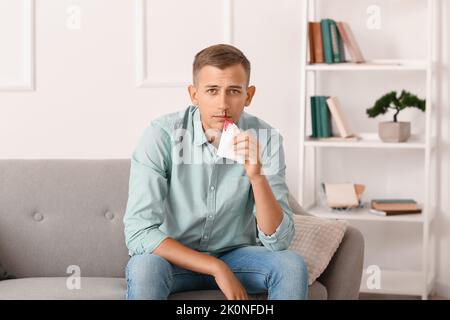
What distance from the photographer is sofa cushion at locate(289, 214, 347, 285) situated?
104 inches

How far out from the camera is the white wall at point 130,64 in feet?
12.6

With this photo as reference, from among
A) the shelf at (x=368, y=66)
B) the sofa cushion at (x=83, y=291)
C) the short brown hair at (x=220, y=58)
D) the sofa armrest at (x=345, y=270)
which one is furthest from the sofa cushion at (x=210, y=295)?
the shelf at (x=368, y=66)

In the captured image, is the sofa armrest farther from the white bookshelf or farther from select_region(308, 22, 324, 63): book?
select_region(308, 22, 324, 63): book

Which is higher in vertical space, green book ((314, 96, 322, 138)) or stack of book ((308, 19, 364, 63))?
stack of book ((308, 19, 364, 63))

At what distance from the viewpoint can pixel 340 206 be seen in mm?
3730

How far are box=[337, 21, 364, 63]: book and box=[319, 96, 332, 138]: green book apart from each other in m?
0.23

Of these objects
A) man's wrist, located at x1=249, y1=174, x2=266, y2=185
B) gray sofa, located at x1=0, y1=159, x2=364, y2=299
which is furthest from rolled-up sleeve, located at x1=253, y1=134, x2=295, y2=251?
gray sofa, located at x1=0, y1=159, x2=364, y2=299

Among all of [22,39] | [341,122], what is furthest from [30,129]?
[341,122]

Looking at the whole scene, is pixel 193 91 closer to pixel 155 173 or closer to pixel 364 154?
pixel 155 173

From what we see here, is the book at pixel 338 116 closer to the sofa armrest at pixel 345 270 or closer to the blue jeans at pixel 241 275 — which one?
the sofa armrest at pixel 345 270

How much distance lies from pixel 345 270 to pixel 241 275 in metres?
0.43

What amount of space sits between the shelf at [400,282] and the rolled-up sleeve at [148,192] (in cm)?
Answer: 161

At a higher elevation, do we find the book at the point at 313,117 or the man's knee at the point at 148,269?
the book at the point at 313,117
